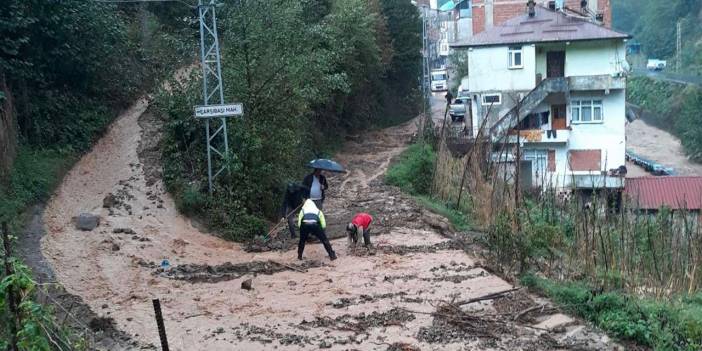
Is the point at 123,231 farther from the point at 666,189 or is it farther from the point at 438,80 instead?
the point at 438,80

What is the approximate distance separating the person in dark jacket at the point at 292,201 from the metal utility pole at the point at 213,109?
1.64 m

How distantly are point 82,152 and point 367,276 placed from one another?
336 inches

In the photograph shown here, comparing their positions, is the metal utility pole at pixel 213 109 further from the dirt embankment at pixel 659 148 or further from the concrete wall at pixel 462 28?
the concrete wall at pixel 462 28

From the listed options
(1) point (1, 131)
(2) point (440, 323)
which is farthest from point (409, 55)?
(2) point (440, 323)

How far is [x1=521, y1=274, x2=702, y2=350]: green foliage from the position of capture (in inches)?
306

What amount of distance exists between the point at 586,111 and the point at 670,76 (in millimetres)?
27929

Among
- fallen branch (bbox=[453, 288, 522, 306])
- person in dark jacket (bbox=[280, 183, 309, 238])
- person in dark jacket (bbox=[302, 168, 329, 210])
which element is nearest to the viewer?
fallen branch (bbox=[453, 288, 522, 306])

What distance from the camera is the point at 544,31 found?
94.8ft

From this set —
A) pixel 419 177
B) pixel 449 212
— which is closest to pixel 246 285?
pixel 449 212

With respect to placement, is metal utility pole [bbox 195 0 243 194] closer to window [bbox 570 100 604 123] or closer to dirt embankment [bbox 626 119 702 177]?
window [bbox 570 100 604 123]

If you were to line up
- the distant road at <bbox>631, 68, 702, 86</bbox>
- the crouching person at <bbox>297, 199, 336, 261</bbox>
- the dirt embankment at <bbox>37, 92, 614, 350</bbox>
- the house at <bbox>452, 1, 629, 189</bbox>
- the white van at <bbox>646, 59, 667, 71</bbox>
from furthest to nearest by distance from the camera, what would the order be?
the white van at <bbox>646, 59, 667, 71</bbox>, the distant road at <bbox>631, 68, 702, 86</bbox>, the house at <bbox>452, 1, 629, 189</bbox>, the crouching person at <bbox>297, 199, 336, 261</bbox>, the dirt embankment at <bbox>37, 92, 614, 350</bbox>

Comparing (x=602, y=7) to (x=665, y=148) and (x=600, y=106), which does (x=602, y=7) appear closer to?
(x=600, y=106)

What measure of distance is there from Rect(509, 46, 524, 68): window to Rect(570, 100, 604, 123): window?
2.73m

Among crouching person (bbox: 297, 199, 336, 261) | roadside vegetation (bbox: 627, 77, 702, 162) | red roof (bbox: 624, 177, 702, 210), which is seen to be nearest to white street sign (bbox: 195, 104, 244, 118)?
crouching person (bbox: 297, 199, 336, 261)
